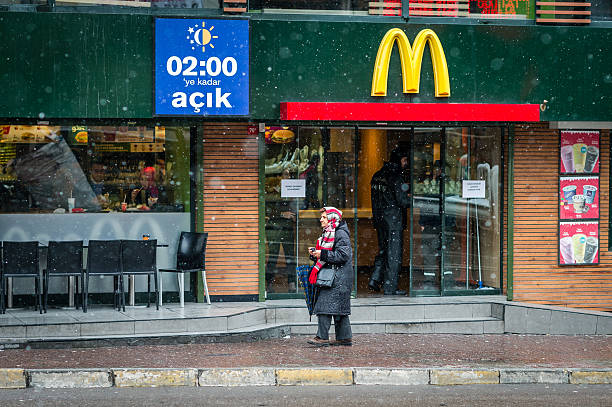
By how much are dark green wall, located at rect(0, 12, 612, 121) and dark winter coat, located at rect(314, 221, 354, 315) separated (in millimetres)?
3006

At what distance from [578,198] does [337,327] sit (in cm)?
530

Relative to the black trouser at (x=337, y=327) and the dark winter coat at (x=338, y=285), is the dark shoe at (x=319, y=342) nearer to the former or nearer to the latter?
the black trouser at (x=337, y=327)

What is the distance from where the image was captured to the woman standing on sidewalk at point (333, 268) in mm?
11203

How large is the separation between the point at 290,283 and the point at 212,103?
10.1ft

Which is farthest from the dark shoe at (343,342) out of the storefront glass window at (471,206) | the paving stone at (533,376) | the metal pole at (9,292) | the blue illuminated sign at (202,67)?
the metal pole at (9,292)

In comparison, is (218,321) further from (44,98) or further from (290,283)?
(44,98)

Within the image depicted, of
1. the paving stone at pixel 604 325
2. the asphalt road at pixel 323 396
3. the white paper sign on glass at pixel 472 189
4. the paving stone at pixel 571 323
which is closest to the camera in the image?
the asphalt road at pixel 323 396

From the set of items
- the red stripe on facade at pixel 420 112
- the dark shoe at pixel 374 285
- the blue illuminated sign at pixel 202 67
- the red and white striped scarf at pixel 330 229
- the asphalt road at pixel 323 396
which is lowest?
the asphalt road at pixel 323 396

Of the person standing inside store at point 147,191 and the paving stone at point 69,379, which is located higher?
the person standing inside store at point 147,191

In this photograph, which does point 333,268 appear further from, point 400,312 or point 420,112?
point 420,112

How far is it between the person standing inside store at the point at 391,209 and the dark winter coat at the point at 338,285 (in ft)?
10.6

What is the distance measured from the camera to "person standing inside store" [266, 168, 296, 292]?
14.0m

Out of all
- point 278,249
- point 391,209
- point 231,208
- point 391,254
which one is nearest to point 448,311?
point 391,254

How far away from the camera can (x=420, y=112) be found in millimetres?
13602
